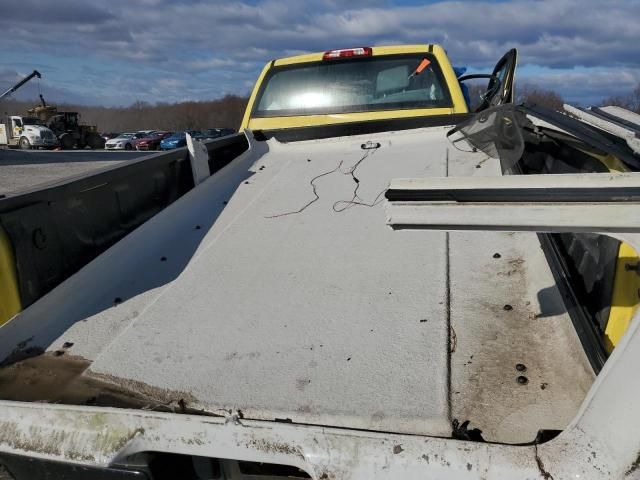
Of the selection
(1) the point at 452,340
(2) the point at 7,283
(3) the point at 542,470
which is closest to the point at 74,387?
(2) the point at 7,283

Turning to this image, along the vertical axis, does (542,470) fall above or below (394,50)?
below

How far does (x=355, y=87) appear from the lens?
160 inches

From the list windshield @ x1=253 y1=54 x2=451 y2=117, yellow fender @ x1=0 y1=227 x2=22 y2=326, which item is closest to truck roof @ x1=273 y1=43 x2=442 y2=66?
windshield @ x1=253 y1=54 x2=451 y2=117

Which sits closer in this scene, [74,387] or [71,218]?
[74,387]

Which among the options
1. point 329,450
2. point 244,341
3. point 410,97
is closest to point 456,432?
point 329,450

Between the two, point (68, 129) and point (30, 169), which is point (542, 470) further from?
point (68, 129)

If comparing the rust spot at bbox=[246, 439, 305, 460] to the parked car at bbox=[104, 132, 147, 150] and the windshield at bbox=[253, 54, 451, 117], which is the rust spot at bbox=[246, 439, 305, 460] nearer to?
the windshield at bbox=[253, 54, 451, 117]

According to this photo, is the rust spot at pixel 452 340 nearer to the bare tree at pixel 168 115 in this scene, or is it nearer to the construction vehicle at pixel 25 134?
the construction vehicle at pixel 25 134

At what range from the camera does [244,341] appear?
5.24 ft

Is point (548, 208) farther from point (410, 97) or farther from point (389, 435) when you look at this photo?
point (410, 97)

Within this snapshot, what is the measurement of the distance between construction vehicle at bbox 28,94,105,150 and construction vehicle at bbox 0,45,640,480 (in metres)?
37.0

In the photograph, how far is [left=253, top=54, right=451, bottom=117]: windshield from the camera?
12.9 feet

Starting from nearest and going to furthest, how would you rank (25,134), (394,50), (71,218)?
(71,218) < (394,50) < (25,134)

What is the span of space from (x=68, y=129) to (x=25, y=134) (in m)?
3.58
